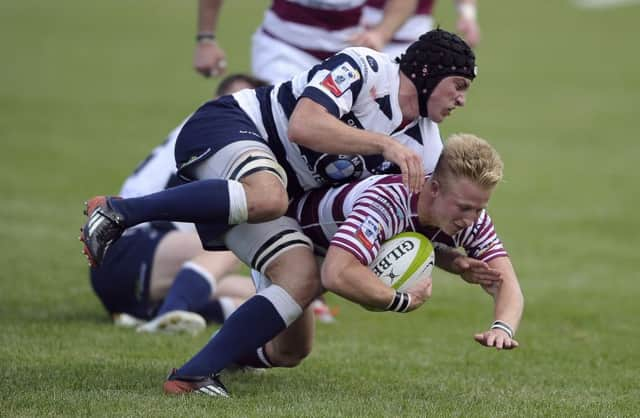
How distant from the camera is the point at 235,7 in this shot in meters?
31.2

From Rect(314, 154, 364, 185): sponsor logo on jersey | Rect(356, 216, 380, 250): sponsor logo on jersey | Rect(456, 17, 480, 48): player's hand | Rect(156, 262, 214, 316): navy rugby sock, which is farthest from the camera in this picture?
Rect(456, 17, 480, 48): player's hand

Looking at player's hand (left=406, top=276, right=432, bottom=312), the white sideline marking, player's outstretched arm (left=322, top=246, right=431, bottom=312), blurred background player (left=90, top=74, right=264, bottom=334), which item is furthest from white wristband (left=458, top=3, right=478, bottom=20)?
the white sideline marking

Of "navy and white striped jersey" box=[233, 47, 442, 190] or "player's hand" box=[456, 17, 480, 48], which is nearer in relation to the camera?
"navy and white striped jersey" box=[233, 47, 442, 190]

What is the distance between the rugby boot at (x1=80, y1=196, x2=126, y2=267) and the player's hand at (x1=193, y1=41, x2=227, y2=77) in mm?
2954

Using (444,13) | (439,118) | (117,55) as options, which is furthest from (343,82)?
(444,13)

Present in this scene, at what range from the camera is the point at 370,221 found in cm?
505

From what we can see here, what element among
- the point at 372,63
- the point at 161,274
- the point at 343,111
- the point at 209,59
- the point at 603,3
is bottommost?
the point at 161,274

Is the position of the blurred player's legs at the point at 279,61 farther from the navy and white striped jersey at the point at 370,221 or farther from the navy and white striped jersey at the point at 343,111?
the navy and white striped jersey at the point at 370,221

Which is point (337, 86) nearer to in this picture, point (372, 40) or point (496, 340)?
point (496, 340)

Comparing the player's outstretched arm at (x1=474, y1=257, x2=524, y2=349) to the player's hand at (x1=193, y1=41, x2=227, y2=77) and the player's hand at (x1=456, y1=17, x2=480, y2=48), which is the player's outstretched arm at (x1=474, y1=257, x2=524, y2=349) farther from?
the player's hand at (x1=456, y1=17, x2=480, y2=48)

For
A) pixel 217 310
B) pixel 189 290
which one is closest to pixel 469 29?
pixel 217 310

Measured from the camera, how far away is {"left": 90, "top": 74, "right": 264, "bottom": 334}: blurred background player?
23.3 feet

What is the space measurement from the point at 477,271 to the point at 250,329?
103 centimetres

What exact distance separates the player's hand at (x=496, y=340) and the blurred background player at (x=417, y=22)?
177 inches
